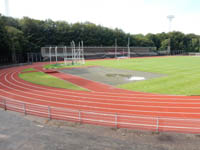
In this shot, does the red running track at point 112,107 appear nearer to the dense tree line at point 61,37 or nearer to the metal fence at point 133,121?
the metal fence at point 133,121

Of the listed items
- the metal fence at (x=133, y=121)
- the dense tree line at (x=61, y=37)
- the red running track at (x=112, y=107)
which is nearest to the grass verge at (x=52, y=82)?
the red running track at (x=112, y=107)

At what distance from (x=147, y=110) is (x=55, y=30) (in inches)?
3114

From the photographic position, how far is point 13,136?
8180mm

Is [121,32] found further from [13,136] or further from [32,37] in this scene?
[13,136]

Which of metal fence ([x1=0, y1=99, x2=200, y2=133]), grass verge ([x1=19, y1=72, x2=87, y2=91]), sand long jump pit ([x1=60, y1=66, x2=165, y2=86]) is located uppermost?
sand long jump pit ([x1=60, y1=66, x2=165, y2=86])

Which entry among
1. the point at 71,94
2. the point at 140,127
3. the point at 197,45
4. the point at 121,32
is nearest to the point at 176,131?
the point at 140,127

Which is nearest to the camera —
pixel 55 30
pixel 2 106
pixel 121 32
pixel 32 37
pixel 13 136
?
pixel 13 136

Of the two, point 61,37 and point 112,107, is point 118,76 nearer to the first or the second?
point 112,107

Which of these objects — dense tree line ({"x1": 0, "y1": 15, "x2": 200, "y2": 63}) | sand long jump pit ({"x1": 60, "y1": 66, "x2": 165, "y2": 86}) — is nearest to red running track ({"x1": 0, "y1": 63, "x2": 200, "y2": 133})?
sand long jump pit ({"x1": 60, "y1": 66, "x2": 165, "y2": 86})

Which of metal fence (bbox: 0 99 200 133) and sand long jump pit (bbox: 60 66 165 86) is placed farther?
sand long jump pit (bbox: 60 66 165 86)

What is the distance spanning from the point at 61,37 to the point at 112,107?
253 ft

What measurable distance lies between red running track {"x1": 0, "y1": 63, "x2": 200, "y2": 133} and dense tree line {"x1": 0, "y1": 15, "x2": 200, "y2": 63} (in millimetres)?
35785

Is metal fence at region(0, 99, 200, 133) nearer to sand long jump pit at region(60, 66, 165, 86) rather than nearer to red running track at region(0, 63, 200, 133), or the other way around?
red running track at region(0, 63, 200, 133)

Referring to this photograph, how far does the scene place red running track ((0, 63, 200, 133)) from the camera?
30.9 ft
